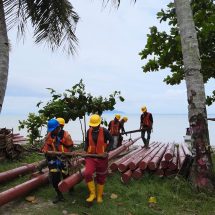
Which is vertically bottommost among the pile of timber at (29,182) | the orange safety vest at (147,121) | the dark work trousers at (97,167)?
the pile of timber at (29,182)

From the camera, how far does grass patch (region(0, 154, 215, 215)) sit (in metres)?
8.00

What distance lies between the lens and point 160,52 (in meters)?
15.9

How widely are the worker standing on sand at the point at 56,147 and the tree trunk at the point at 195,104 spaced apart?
3088mm

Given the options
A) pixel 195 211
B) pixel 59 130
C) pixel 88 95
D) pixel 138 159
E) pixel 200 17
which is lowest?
pixel 195 211

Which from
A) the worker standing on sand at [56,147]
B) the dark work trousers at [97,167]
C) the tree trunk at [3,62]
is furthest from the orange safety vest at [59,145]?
the tree trunk at [3,62]

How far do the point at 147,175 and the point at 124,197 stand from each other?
1.62 metres

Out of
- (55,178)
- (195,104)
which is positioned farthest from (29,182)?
(195,104)

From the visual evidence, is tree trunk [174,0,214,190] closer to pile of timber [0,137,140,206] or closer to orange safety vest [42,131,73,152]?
pile of timber [0,137,140,206]

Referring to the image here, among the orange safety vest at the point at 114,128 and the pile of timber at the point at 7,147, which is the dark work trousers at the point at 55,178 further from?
the orange safety vest at the point at 114,128

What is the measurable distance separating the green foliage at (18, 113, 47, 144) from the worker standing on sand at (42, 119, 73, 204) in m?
9.39

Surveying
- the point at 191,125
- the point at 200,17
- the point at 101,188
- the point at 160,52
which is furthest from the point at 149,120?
the point at 101,188

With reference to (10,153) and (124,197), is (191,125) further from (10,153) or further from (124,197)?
(10,153)

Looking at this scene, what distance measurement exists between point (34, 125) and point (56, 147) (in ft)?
32.1

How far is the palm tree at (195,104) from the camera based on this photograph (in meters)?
9.16
